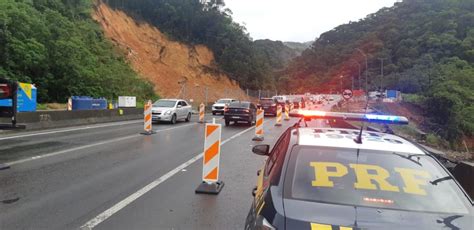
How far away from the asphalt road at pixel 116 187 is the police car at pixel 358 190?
2445 millimetres

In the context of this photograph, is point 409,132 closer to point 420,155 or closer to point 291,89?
point 420,155

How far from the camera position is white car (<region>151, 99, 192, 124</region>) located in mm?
25781

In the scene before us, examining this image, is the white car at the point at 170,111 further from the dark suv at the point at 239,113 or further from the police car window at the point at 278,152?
the police car window at the point at 278,152

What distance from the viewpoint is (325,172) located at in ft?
11.6

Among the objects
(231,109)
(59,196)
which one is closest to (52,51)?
(231,109)

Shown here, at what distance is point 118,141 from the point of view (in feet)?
50.5

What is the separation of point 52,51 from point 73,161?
1108 inches

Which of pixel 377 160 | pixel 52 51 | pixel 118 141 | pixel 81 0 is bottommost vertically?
pixel 118 141

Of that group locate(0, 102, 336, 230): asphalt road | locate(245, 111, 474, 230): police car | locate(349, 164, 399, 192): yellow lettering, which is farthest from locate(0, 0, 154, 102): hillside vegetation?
locate(349, 164, 399, 192): yellow lettering

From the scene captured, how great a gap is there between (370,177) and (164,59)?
6269 cm

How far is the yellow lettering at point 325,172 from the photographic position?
11.2 ft

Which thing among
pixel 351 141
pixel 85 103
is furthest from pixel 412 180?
pixel 85 103

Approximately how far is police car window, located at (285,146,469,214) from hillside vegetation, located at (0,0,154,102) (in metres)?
29.5

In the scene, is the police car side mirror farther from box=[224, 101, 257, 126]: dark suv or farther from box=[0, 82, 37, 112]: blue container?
box=[224, 101, 257, 126]: dark suv
